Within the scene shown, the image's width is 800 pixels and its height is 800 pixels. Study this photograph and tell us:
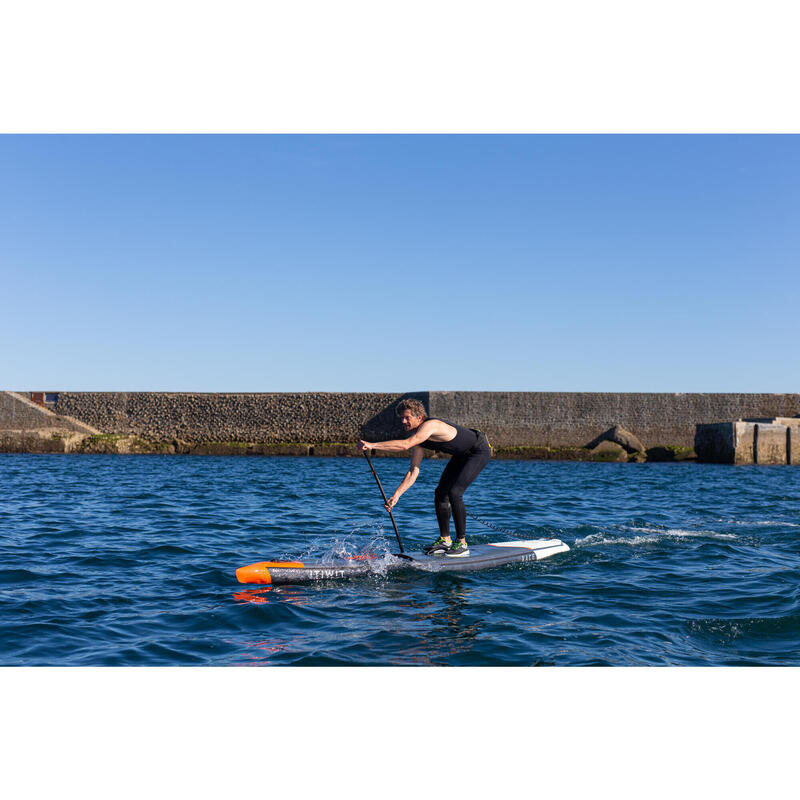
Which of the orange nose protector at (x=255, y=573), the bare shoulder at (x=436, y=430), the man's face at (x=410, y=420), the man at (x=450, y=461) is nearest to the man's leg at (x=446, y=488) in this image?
the man at (x=450, y=461)

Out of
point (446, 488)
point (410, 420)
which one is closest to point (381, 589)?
point (446, 488)

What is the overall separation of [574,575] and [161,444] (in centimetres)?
2817

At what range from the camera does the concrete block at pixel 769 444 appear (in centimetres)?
2733

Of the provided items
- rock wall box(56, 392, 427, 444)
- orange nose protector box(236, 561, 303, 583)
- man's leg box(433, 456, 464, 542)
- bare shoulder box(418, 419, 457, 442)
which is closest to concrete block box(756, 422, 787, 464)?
rock wall box(56, 392, 427, 444)

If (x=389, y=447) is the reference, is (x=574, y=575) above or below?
below

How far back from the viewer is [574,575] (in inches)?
276

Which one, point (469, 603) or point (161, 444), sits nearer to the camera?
point (469, 603)

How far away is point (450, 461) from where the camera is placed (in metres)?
6.71

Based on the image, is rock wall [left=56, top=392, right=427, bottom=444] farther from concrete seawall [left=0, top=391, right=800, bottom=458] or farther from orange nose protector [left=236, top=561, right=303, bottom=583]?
orange nose protector [left=236, top=561, right=303, bottom=583]

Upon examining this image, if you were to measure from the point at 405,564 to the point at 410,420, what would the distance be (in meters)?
1.45

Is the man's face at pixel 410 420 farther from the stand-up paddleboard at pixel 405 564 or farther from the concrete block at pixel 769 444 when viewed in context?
the concrete block at pixel 769 444

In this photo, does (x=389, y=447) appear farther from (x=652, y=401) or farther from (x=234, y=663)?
(x=652, y=401)

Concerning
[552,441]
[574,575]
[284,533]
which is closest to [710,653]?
[574,575]

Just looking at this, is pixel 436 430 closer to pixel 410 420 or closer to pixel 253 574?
pixel 410 420
